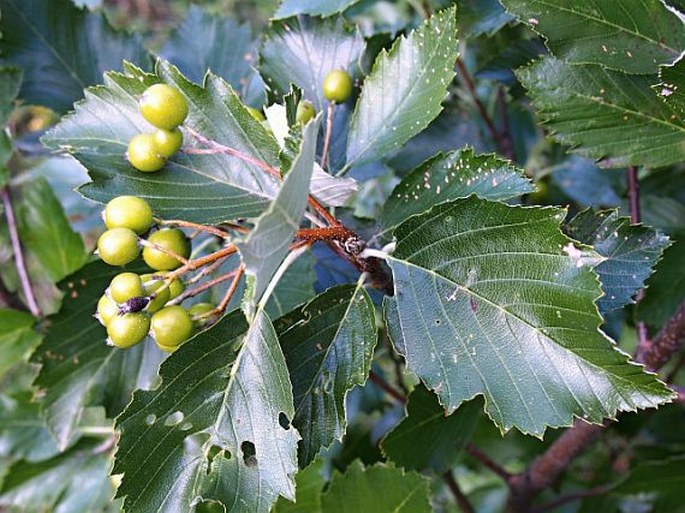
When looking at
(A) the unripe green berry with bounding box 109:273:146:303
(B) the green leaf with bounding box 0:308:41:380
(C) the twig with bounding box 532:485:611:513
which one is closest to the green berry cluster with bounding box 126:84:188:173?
(A) the unripe green berry with bounding box 109:273:146:303

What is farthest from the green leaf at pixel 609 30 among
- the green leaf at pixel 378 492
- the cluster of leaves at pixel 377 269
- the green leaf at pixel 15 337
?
the green leaf at pixel 15 337

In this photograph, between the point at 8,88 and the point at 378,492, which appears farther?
the point at 8,88

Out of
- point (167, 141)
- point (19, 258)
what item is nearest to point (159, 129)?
point (167, 141)

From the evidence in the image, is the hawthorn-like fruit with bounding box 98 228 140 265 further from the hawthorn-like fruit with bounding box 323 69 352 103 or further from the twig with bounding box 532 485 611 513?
the twig with bounding box 532 485 611 513

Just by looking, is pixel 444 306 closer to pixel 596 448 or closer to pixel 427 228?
pixel 427 228

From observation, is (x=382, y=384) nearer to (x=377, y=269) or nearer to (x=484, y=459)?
Answer: (x=484, y=459)

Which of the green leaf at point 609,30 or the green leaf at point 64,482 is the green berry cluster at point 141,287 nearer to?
the green leaf at point 609,30

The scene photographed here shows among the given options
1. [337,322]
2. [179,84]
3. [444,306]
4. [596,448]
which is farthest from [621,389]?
[596,448]
